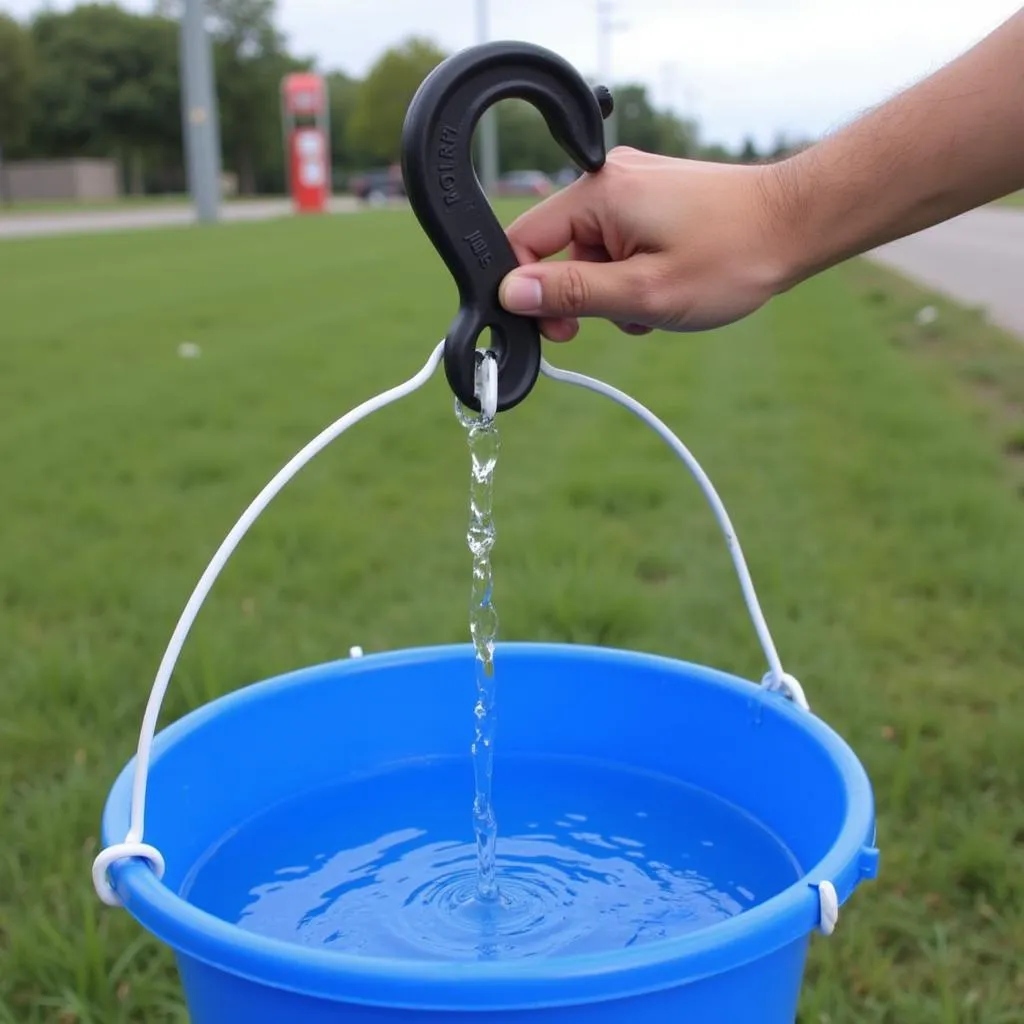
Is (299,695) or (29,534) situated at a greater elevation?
(299,695)

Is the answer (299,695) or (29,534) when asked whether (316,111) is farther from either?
(299,695)

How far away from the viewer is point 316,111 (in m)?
25.2

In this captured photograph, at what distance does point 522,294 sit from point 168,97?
41.9m

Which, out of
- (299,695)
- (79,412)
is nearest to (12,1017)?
(299,695)

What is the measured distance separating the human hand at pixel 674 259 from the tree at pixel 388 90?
41159 mm

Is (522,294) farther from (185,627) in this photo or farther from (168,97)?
(168,97)

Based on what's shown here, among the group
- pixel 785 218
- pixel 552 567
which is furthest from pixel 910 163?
pixel 552 567

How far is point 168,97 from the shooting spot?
38.9 metres

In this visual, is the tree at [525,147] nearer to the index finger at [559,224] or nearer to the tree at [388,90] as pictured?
the tree at [388,90]

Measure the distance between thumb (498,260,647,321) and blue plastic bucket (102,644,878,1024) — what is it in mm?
455

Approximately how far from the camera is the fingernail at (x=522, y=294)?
995 mm

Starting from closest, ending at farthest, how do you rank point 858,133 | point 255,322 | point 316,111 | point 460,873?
point 858,133 < point 460,873 < point 255,322 < point 316,111

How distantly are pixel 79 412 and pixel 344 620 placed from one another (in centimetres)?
205

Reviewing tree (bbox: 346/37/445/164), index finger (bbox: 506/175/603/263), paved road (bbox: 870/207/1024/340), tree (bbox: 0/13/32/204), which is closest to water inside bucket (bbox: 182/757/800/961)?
index finger (bbox: 506/175/603/263)
